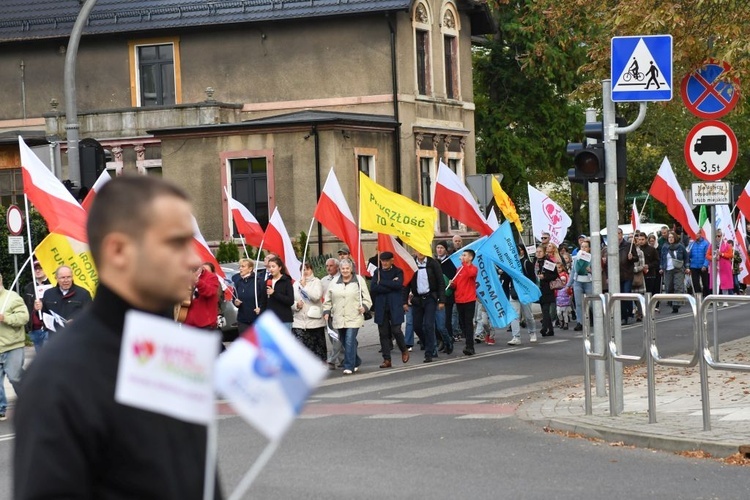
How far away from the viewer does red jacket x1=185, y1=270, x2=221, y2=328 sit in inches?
731

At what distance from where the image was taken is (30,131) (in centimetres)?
4472

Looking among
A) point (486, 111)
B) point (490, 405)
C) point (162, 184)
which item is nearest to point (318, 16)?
point (486, 111)

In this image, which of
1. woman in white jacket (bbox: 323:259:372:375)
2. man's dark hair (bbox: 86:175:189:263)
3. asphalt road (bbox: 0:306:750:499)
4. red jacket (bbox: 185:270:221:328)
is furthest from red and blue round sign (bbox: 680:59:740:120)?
man's dark hair (bbox: 86:175:189:263)

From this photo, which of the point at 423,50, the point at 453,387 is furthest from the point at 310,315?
the point at 423,50

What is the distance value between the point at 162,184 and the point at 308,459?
9.05 m

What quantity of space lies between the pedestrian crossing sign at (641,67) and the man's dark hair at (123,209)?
11132mm

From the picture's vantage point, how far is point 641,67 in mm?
13891

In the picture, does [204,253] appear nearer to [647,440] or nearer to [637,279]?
[647,440]

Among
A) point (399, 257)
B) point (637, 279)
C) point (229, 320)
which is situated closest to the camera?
point (399, 257)

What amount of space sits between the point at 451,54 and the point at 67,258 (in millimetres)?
30005

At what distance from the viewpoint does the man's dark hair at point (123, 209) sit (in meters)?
2.96

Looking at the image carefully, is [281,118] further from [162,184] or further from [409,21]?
[162,184]

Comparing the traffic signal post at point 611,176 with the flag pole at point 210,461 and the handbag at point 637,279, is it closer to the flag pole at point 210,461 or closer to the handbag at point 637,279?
the flag pole at point 210,461

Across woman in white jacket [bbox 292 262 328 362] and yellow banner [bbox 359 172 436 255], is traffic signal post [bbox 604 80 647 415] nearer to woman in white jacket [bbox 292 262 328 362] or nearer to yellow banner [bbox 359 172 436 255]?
woman in white jacket [bbox 292 262 328 362]
